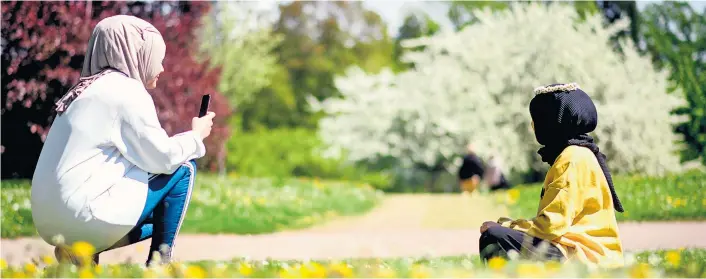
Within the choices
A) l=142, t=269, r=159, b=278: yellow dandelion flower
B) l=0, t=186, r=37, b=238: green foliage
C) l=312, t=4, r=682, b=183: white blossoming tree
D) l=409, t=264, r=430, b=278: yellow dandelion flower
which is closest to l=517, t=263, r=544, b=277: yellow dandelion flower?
l=409, t=264, r=430, b=278: yellow dandelion flower

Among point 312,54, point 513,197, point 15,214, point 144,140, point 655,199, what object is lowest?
point 513,197

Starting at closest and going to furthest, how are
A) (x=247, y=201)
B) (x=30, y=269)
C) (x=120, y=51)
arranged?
(x=30, y=269), (x=120, y=51), (x=247, y=201)

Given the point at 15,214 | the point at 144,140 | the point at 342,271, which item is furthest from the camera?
the point at 15,214

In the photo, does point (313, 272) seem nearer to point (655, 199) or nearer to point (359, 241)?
point (359, 241)

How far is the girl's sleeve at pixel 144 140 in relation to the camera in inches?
152

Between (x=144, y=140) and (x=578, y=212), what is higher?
(x=144, y=140)

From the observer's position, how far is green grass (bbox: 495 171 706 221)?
377 inches

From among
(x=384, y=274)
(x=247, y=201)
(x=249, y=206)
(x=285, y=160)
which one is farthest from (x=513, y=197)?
(x=285, y=160)

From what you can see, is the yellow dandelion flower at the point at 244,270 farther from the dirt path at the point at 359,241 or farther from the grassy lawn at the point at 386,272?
the dirt path at the point at 359,241

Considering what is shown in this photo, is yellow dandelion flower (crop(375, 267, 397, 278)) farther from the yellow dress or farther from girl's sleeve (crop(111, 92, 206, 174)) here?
girl's sleeve (crop(111, 92, 206, 174))

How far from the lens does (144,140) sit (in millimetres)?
3865

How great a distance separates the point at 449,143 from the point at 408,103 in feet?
4.56

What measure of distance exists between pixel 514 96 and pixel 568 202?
14.9 m

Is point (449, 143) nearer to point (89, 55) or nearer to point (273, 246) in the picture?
point (273, 246)
